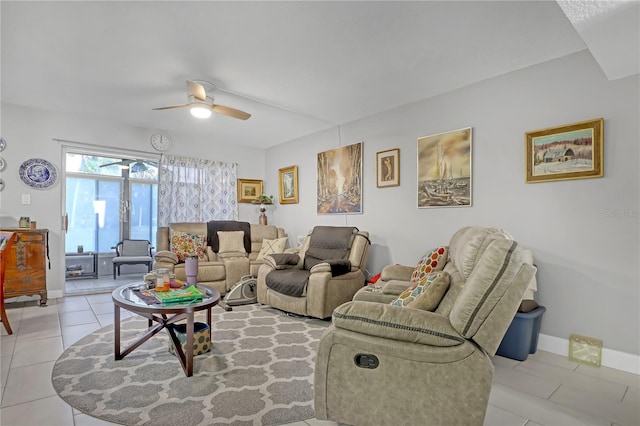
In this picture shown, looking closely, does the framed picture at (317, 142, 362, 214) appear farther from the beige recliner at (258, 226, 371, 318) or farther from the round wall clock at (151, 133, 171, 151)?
the round wall clock at (151, 133, 171, 151)

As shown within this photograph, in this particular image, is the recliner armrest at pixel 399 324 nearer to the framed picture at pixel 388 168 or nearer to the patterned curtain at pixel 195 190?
the framed picture at pixel 388 168

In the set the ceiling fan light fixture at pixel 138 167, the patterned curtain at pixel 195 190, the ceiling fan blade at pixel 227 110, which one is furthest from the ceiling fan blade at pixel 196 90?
the ceiling fan light fixture at pixel 138 167

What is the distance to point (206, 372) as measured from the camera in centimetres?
232

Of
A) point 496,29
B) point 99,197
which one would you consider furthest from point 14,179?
point 496,29

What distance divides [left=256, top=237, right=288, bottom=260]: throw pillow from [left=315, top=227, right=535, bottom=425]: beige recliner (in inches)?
135

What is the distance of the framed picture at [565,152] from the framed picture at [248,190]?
4.44 metres

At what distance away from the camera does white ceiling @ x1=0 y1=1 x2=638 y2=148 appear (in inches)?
87.5

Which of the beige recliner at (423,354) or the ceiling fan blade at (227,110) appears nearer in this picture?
the beige recliner at (423,354)

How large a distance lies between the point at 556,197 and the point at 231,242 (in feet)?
13.3

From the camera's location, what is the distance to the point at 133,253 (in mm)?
6281

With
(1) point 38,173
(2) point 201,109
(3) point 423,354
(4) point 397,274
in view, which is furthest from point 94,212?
(3) point 423,354

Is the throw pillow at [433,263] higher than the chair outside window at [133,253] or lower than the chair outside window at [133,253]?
higher

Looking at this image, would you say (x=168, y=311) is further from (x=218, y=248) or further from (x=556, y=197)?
(x=556, y=197)

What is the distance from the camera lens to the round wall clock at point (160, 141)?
5.15 metres
